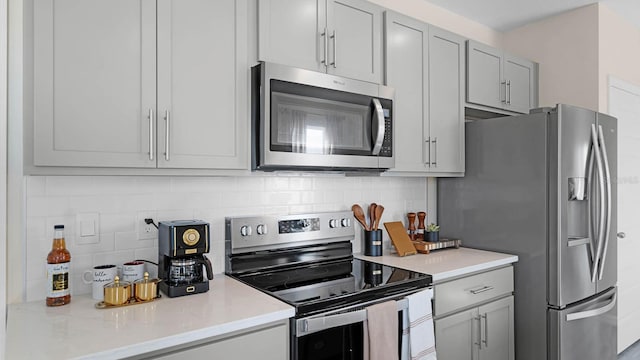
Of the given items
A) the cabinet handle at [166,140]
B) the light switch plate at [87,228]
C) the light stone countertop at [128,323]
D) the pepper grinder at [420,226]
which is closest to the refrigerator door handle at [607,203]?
the pepper grinder at [420,226]

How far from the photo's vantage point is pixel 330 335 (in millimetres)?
1646

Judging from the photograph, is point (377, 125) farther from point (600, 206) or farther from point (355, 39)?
point (600, 206)

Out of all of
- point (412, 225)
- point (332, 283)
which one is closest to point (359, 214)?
point (412, 225)

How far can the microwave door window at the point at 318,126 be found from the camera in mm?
1863

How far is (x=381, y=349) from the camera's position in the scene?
5.73ft

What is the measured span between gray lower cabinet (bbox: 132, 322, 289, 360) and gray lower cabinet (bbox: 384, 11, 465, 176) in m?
1.22

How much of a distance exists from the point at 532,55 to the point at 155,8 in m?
3.04

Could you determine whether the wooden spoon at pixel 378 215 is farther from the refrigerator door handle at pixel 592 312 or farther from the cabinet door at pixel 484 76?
the refrigerator door handle at pixel 592 312

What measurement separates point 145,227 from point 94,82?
677mm

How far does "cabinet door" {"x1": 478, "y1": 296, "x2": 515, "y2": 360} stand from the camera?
230cm

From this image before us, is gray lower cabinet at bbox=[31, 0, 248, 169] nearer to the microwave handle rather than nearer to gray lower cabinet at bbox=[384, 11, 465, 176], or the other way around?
the microwave handle

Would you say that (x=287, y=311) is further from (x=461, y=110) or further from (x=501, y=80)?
(x=501, y=80)

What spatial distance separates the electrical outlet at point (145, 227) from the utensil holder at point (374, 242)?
1223 mm

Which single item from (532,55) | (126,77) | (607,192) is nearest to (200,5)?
(126,77)
